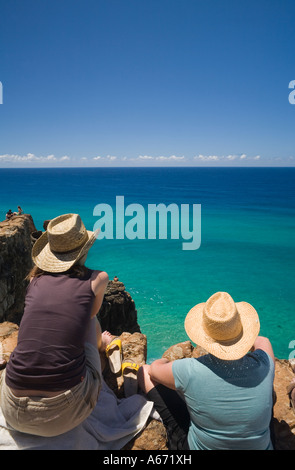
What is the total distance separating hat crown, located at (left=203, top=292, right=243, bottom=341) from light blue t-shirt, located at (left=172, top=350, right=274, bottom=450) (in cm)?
19

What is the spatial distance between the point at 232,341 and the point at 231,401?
0.44 m

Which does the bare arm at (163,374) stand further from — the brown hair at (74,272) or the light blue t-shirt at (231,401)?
the brown hair at (74,272)

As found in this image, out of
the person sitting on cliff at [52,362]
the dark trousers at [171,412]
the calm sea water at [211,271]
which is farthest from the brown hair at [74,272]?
the calm sea water at [211,271]

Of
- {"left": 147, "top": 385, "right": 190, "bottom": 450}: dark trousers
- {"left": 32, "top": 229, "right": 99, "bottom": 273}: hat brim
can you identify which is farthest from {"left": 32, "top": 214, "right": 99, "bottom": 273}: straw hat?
{"left": 147, "top": 385, "right": 190, "bottom": 450}: dark trousers

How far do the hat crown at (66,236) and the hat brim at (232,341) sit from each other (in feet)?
4.35

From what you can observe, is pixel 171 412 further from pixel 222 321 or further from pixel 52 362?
pixel 52 362

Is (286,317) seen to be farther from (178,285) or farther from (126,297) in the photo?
(126,297)

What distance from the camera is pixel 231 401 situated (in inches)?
86.8

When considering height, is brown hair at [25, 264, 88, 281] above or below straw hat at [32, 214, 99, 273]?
below

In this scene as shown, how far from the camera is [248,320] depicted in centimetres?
261

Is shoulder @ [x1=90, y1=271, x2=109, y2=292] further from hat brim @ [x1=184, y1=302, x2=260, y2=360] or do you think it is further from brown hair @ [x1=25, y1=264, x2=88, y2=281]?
hat brim @ [x1=184, y1=302, x2=260, y2=360]

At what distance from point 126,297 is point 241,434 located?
475 inches

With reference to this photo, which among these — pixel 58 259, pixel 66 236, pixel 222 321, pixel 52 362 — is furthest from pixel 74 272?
pixel 222 321

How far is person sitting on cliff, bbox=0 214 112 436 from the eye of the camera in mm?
2199
